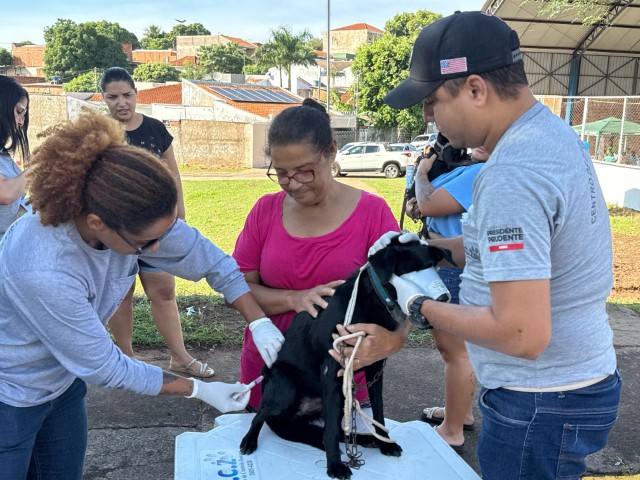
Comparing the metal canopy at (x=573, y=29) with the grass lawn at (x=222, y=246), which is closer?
the grass lawn at (x=222, y=246)

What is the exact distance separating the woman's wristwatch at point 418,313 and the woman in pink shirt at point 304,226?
58 cm

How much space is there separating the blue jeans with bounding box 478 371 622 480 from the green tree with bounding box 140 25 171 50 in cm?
11651

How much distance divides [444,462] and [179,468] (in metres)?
0.97

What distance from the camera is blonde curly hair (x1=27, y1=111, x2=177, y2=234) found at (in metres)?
1.69

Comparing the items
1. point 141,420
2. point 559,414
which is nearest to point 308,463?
point 559,414

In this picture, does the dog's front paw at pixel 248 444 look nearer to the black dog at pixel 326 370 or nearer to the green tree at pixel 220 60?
the black dog at pixel 326 370

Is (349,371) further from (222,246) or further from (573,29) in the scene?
(573,29)

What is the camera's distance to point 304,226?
234cm

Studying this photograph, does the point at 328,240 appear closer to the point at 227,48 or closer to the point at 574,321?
the point at 574,321

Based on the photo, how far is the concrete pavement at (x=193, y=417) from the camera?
123 inches

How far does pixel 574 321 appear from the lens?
1505 mm

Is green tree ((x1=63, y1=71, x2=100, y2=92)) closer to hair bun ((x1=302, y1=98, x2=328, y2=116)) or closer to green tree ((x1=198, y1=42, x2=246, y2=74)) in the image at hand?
green tree ((x1=198, y1=42, x2=246, y2=74))

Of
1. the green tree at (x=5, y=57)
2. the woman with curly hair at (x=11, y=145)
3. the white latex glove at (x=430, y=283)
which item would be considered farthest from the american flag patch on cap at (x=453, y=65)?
the green tree at (x=5, y=57)

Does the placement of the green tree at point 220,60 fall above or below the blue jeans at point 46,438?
A: above
